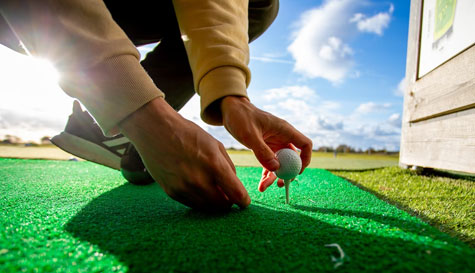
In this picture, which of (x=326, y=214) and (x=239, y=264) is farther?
(x=326, y=214)

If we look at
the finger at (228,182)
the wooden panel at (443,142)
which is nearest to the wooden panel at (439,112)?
the wooden panel at (443,142)

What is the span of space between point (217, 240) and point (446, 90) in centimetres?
255

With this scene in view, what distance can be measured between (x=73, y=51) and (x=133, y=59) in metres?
0.19

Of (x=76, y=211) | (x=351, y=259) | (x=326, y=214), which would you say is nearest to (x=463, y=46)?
(x=326, y=214)

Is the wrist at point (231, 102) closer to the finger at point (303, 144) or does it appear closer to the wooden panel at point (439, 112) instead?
the finger at point (303, 144)

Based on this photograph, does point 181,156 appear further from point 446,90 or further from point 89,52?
point 446,90

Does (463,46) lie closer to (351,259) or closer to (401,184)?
(401,184)

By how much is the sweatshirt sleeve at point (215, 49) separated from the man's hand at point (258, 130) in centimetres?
7

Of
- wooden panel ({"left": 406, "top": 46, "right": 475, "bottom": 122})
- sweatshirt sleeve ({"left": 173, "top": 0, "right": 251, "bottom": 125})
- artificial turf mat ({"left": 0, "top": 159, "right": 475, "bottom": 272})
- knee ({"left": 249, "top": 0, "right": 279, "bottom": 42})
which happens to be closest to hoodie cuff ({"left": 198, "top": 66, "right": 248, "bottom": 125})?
sweatshirt sleeve ({"left": 173, "top": 0, "right": 251, "bottom": 125})

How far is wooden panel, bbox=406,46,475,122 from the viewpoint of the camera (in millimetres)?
1951

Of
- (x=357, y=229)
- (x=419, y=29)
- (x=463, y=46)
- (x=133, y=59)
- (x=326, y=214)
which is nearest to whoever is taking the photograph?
(x=357, y=229)

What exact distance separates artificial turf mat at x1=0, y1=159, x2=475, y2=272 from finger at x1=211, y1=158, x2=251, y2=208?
81mm

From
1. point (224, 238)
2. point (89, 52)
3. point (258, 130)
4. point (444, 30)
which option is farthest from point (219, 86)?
point (444, 30)

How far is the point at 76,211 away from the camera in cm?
100
